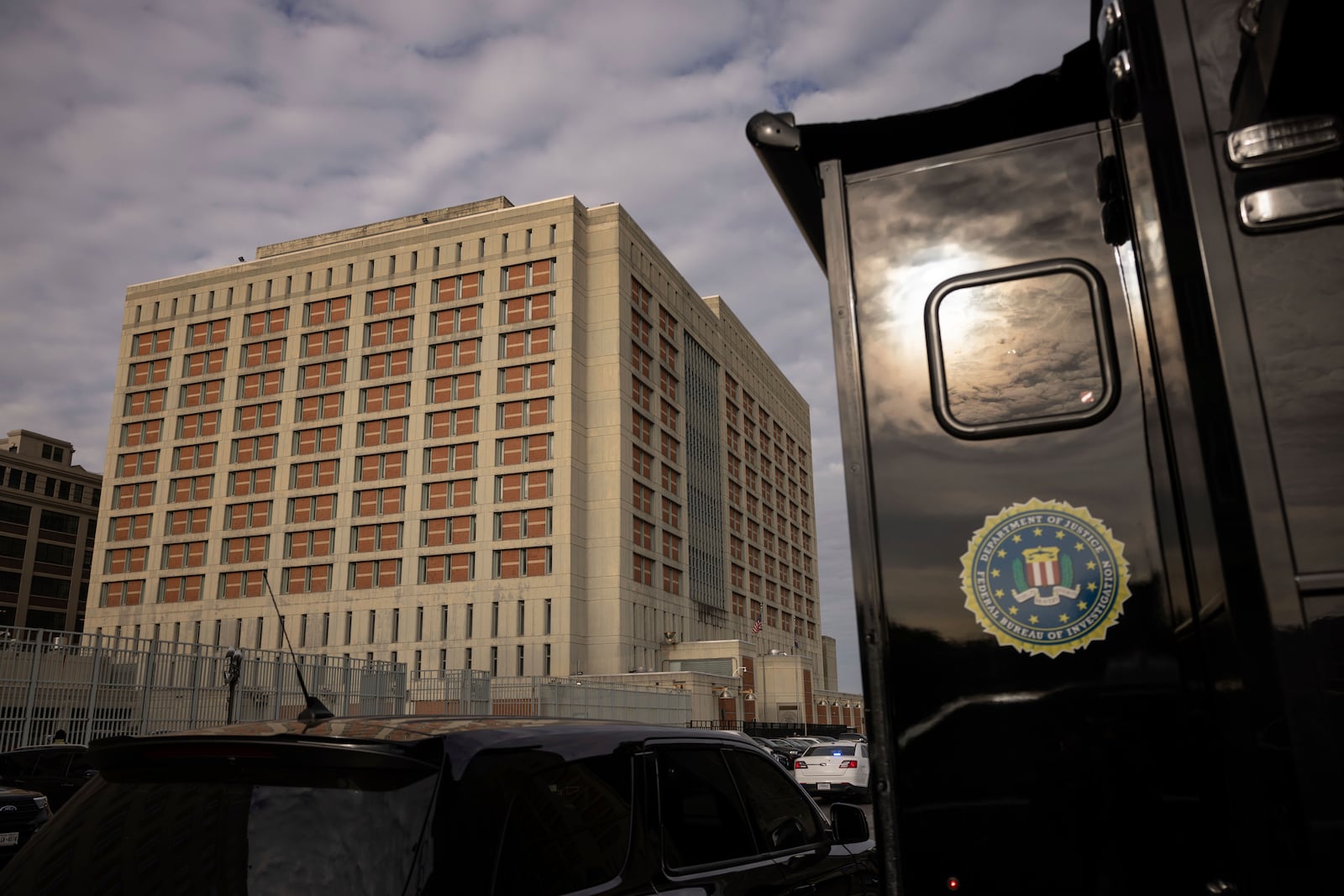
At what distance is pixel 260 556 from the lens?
222 feet

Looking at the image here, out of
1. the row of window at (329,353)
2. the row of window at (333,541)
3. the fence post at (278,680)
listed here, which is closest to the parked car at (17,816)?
the fence post at (278,680)

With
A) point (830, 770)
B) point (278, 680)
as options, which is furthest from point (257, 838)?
point (830, 770)

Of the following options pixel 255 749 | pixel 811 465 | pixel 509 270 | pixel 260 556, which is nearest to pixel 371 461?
pixel 260 556

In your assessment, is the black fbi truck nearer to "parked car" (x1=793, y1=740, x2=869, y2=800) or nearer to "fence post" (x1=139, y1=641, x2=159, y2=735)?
"fence post" (x1=139, y1=641, x2=159, y2=735)

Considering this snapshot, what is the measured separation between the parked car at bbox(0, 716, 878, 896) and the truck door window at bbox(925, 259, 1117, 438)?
1542 mm

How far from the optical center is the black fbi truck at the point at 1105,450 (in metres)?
1.60

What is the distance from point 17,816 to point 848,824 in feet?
33.7

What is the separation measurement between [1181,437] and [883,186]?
1109 mm

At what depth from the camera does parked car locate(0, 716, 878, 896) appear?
2424 millimetres

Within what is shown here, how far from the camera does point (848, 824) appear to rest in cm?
435

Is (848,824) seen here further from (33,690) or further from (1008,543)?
(33,690)

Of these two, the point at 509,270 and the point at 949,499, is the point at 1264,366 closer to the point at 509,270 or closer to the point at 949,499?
the point at 949,499

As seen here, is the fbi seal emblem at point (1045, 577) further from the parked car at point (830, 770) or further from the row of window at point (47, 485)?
the row of window at point (47, 485)

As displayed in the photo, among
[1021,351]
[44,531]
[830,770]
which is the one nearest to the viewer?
[1021,351]
